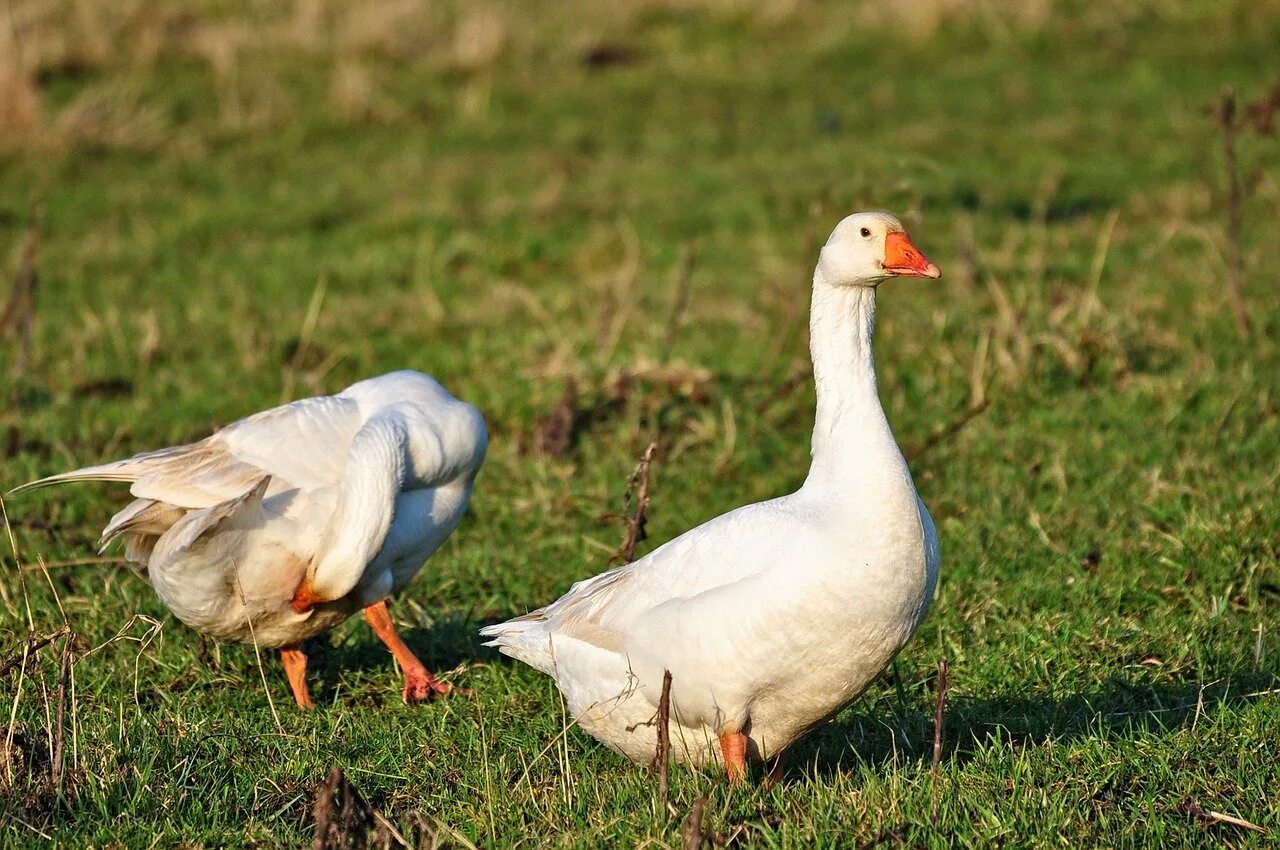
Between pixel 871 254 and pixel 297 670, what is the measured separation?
2455 mm

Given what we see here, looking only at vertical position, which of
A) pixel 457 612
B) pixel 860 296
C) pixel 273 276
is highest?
pixel 860 296

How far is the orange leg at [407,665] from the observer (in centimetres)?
504

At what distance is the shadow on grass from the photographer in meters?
4.29

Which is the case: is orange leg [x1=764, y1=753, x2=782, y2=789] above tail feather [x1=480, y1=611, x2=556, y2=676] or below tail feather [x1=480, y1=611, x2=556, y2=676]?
below

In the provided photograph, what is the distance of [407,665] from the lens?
5.09 meters

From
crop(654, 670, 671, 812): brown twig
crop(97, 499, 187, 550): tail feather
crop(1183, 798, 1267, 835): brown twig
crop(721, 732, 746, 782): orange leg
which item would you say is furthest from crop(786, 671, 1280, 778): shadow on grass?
crop(97, 499, 187, 550): tail feather

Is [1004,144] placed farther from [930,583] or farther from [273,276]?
[930,583]

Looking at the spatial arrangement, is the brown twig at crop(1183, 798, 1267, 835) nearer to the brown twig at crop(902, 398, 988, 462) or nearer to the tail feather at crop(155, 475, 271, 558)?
the brown twig at crop(902, 398, 988, 462)

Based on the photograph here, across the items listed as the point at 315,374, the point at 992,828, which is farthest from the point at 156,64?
the point at 992,828

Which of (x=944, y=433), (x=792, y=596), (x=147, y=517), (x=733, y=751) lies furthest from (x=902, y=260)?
(x=147, y=517)

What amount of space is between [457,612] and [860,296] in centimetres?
238

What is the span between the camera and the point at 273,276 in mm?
10000

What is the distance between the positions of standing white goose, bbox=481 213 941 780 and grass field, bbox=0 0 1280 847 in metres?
0.24

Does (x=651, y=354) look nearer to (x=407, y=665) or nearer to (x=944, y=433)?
(x=944, y=433)
